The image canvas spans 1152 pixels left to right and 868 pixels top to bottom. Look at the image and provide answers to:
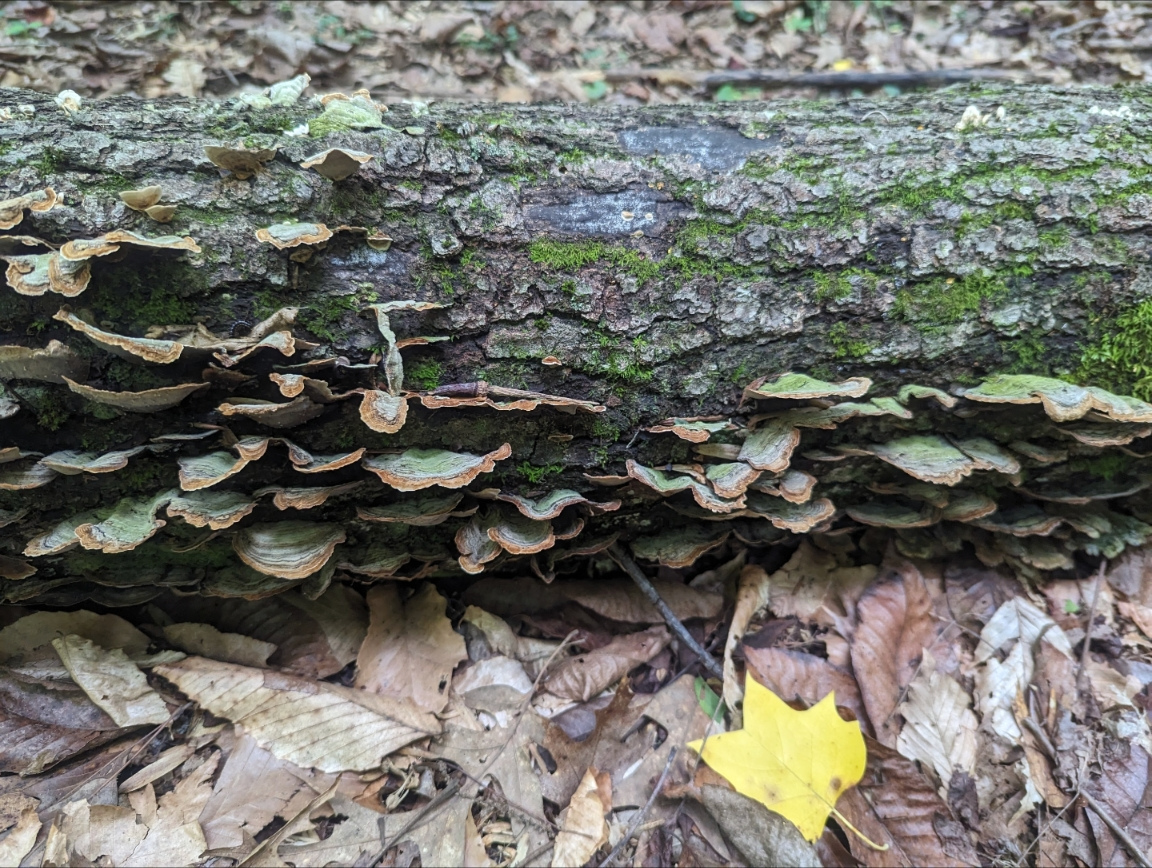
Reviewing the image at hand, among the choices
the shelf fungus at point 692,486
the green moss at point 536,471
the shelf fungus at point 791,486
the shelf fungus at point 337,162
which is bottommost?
the shelf fungus at point 791,486

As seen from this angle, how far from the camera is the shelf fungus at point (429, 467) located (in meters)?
2.62

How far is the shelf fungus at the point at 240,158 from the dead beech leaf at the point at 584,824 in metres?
3.27

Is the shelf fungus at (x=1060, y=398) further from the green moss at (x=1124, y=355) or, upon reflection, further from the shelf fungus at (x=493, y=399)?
the shelf fungus at (x=493, y=399)

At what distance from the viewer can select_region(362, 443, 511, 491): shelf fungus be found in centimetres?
262

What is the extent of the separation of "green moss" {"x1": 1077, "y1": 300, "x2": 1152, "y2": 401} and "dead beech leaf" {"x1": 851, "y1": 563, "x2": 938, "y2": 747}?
5.06 ft

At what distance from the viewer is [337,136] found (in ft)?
9.59

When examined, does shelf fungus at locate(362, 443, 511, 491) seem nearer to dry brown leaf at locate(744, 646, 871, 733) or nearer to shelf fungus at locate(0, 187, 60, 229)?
shelf fungus at locate(0, 187, 60, 229)

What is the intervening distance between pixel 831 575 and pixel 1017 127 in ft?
9.04

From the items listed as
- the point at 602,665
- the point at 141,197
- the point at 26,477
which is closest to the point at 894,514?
the point at 602,665

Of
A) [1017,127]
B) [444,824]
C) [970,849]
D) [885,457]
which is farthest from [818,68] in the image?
[444,824]

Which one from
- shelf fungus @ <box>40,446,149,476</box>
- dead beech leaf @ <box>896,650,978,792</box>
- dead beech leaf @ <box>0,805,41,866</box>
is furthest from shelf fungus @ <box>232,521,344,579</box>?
dead beech leaf @ <box>896,650,978,792</box>

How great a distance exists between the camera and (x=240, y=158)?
104 inches

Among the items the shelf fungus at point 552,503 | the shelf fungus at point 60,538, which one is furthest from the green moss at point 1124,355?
the shelf fungus at point 60,538

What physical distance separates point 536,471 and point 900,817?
8.06 feet
